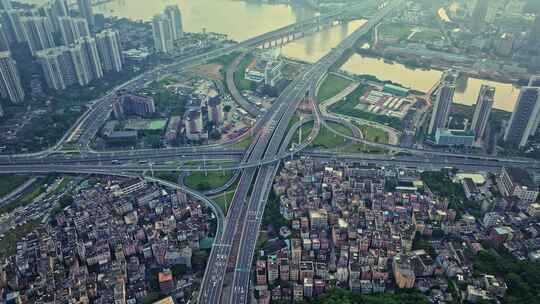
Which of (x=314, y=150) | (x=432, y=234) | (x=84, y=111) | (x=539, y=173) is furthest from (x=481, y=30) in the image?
(x=84, y=111)

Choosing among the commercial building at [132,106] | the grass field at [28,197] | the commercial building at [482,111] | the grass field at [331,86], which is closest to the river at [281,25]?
the grass field at [331,86]

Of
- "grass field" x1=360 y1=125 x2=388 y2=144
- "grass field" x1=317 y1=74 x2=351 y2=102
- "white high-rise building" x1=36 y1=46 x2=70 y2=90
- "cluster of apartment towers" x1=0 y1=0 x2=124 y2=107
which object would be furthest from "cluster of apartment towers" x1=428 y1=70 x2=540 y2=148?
"white high-rise building" x1=36 y1=46 x2=70 y2=90

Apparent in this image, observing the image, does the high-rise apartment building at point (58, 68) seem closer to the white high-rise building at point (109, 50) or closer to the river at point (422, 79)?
the white high-rise building at point (109, 50)

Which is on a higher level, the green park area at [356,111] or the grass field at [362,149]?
the green park area at [356,111]

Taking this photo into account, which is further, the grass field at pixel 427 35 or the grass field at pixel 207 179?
the grass field at pixel 427 35

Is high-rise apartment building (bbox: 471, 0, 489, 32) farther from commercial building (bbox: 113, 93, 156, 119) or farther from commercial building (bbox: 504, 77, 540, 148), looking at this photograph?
commercial building (bbox: 113, 93, 156, 119)

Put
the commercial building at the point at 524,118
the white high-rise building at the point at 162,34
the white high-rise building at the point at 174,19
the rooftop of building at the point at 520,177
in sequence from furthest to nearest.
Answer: the white high-rise building at the point at 174,19, the white high-rise building at the point at 162,34, the commercial building at the point at 524,118, the rooftop of building at the point at 520,177

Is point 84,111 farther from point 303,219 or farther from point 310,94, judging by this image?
point 303,219
